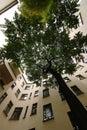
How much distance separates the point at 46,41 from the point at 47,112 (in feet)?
19.1

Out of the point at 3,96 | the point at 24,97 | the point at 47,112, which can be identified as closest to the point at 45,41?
the point at 47,112

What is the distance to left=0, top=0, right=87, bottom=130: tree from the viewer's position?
454 inches

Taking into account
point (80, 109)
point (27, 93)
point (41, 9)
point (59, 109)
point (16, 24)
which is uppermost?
point (27, 93)

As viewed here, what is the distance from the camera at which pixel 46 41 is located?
12203mm

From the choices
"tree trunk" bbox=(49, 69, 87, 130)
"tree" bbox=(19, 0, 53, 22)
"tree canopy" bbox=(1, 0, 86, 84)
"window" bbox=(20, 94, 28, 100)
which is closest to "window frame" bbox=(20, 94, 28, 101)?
"window" bbox=(20, 94, 28, 100)

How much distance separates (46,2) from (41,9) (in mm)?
258

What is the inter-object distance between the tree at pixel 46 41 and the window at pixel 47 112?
10.3 ft

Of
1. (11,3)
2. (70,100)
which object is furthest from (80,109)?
(11,3)

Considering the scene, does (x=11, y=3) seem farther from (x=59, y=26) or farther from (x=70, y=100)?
(x=70, y=100)

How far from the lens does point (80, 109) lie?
7.86 metres

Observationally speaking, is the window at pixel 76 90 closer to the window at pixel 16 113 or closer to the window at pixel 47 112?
the window at pixel 47 112

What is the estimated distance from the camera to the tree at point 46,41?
1152 centimetres

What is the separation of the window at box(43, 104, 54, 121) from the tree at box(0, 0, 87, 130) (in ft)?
10.3

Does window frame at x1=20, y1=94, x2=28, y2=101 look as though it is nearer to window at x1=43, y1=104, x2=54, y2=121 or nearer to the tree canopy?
window at x1=43, y1=104, x2=54, y2=121
